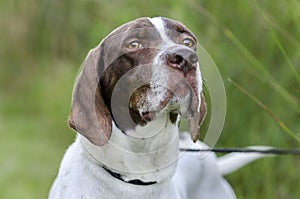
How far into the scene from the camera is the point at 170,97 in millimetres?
2688

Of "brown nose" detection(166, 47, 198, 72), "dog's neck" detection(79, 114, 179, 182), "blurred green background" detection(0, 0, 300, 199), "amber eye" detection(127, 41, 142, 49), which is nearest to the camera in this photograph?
"brown nose" detection(166, 47, 198, 72)

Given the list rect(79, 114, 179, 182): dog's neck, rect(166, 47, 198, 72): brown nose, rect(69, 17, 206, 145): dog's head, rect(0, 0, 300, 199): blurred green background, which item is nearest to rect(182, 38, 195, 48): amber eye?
rect(69, 17, 206, 145): dog's head

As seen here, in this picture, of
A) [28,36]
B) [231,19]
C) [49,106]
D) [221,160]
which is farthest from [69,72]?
[221,160]

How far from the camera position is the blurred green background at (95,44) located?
15.2ft

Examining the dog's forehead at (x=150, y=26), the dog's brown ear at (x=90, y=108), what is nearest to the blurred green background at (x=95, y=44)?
the dog's forehead at (x=150, y=26)

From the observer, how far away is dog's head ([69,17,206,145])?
2.67 metres

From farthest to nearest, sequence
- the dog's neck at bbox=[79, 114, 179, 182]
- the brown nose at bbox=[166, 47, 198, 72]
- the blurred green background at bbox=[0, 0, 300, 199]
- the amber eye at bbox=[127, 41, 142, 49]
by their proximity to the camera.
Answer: the blurred green background at bbox=[0, 0, 300, 199], the dog's neck at bbox=[79, 114, 179, 182], the amber eye at bbox=[127, 41, 142, 49], the brown nose at bbox=[166, 47, 198, 72]

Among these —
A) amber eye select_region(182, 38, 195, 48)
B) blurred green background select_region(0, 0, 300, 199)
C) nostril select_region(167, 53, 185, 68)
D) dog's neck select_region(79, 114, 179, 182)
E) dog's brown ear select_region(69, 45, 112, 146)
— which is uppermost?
nostril select_region(167, 53, 185, 68)

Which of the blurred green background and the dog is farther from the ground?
the dog

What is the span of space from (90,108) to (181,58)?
404 millimetres

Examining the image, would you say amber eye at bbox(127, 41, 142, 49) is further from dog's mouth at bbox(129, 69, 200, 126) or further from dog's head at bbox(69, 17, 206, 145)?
dog's mouth at bbox(129, 69, 200, 126)

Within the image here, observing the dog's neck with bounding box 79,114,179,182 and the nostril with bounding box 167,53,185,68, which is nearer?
the nostril with bounding box 167,53,185,68

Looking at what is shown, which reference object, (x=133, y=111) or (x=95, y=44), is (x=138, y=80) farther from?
(x=95, y=44)

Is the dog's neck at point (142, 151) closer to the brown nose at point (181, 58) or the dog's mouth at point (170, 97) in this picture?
the dog's mouth at point (170, 97)
